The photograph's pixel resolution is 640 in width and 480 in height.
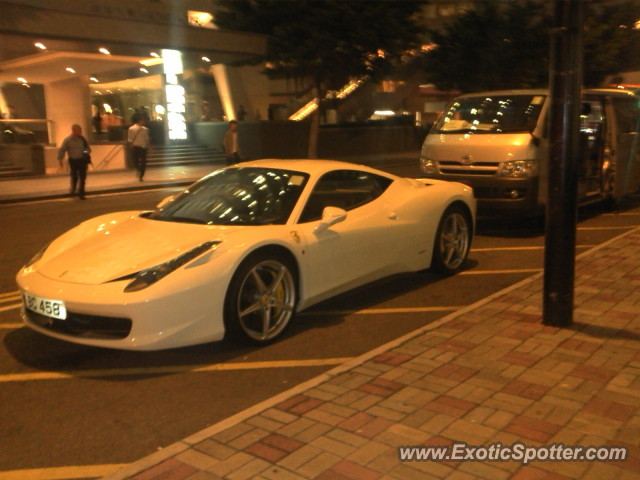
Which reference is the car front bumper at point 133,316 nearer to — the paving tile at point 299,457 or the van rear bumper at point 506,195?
Result: the paving tile at point 299,457

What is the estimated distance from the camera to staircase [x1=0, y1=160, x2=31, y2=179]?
22.3 m

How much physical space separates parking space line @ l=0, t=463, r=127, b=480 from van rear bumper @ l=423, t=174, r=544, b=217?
716cm

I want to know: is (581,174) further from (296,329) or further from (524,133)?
(296,329)

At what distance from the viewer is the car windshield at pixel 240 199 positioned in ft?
18.5

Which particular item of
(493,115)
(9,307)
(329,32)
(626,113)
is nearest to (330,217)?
(9,307)

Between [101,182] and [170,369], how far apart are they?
55.6 ft

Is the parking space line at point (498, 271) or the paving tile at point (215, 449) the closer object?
the paving tile at point (215, 449)

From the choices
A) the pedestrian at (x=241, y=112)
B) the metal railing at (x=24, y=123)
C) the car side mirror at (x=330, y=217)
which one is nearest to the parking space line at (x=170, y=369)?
the car side mirror at (x=330, y=217)

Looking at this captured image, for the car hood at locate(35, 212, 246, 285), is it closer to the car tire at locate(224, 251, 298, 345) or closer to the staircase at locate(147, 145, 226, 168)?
the car tire at locate(224, 251, 298, 345)

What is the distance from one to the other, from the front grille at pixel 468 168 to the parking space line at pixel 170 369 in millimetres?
5470

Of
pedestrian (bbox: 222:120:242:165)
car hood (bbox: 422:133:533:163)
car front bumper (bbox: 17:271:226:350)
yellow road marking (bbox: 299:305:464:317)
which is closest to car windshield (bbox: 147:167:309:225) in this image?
car front bumper (bbox: 17:271:226:350)

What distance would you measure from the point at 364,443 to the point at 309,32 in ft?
75.7

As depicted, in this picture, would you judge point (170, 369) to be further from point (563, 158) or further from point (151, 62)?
point (151, 62)

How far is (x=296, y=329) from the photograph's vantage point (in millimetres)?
5777
